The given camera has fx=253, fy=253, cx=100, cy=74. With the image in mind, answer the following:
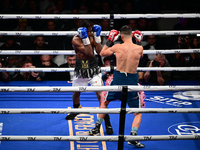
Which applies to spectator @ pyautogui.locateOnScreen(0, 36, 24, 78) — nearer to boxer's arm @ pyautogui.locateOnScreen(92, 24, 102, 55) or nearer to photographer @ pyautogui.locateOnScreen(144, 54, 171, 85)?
boxer's arm @ pyautogui.locateOnScreen(92, 24, 102, 55)

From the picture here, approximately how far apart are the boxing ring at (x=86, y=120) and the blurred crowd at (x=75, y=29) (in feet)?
1.12

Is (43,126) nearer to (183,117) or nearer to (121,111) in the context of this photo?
(121,111)

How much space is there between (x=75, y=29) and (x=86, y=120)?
2439mm

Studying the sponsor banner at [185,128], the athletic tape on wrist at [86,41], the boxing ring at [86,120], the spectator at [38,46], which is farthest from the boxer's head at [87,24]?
the spectator at [38,46]

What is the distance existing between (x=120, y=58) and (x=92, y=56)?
63 cm

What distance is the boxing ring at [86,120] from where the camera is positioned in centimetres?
199

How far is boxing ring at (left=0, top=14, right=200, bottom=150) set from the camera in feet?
6.53

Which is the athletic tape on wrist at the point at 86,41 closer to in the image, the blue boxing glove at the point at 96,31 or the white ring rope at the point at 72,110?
the blue boxing glove at the point at 96,31

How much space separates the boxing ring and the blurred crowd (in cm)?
34

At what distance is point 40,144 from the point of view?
275cm

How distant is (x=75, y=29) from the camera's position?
17.0 ft
